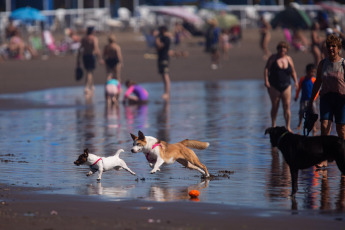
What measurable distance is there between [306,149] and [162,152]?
A: 2.13 meters

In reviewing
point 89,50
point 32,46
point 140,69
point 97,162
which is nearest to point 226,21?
point 32,46

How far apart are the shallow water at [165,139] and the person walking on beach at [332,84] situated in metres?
0.81

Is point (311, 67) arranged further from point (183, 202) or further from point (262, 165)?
point (183, 202)

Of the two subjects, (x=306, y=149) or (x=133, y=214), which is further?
(x=306, y=149)

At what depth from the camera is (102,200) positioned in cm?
928

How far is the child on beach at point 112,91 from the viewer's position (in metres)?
21.5

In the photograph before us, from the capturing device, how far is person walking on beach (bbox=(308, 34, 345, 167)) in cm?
1074

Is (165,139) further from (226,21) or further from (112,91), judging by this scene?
(226,21)

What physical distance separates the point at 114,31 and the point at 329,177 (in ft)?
163

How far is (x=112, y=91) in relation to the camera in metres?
21.5

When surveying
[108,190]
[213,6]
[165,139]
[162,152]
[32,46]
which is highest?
[213,6]

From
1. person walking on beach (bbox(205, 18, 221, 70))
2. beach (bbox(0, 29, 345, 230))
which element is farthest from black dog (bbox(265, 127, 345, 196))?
person walking on beach (bbox(205, 18, 221, 70))

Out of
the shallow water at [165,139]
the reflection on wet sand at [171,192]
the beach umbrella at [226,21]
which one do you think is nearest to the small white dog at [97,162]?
the shallow water at [165,139]

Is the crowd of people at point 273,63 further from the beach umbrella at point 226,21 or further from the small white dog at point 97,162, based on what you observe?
the small white dog at point 97,162
